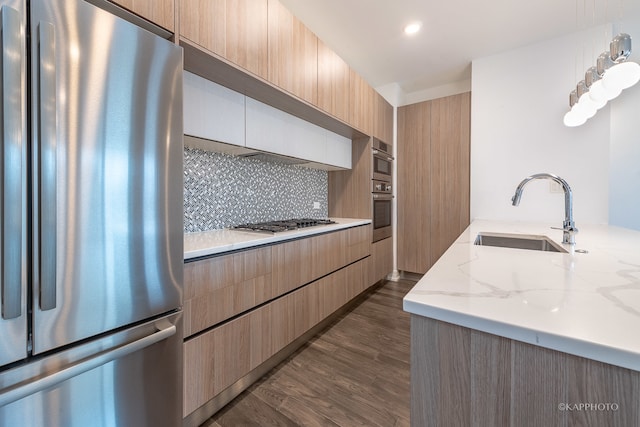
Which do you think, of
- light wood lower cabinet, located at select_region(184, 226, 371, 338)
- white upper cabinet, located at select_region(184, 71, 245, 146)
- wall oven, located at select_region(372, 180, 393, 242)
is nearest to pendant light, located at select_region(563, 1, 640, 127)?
wall oven, located at select_region(372, 180, 393, 242)

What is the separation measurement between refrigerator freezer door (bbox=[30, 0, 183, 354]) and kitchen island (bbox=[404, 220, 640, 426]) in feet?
2.91

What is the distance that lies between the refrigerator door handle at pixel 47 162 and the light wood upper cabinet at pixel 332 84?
1600mm

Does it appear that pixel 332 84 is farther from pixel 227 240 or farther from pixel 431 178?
pixel 431 178

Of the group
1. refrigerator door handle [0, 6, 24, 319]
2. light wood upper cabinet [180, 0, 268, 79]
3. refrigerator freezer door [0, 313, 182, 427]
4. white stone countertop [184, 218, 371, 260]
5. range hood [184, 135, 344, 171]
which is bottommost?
refrigerator freezer door [0, 313, 182, 427]

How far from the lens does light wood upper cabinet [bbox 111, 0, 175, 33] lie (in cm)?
96

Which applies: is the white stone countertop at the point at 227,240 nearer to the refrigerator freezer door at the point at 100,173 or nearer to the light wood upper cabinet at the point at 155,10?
the refrigerator freezer door at the point at 100,173

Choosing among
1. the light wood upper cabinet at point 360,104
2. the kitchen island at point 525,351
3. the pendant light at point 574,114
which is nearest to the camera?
the kitchen island at point 525,351

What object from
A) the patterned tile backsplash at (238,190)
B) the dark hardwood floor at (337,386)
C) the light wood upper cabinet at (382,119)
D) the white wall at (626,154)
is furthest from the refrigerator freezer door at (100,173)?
the white wall at (626,154)

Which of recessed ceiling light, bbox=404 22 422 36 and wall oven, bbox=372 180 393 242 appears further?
wall oven, bbox=372 180 393 242

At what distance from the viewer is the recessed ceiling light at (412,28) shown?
2.32 meters

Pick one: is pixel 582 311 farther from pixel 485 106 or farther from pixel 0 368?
pixel 485 106

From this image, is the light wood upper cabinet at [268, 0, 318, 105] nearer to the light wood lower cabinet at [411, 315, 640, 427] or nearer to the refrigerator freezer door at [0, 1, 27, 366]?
the refrigerator freezer door at [0, 1, 27, 366]

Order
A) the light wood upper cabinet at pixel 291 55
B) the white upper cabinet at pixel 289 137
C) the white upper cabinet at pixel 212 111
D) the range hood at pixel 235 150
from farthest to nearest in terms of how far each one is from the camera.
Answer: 1. the white upper cabinet at pixel 289 137
2. the light wood upper cabinet at pixel 291 55
3. the range hood at pixel 235 150
4. the white upper cabinet at pixel 212 111

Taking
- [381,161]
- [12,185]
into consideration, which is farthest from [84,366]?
[381,161]
